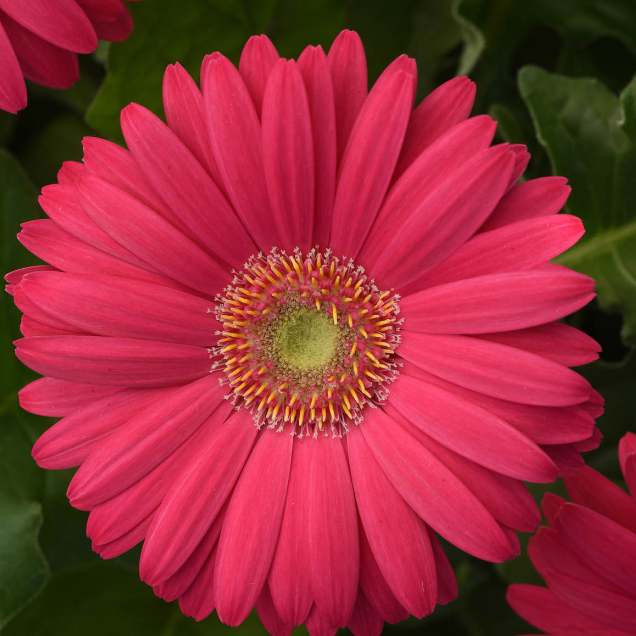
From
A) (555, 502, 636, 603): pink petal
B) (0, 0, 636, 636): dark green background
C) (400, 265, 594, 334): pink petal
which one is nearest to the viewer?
(400, 265, 594, 334): pink petal

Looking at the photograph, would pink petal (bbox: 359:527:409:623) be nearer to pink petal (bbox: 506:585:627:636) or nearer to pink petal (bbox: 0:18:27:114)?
pink petal (bbox: 506:585:627:636)

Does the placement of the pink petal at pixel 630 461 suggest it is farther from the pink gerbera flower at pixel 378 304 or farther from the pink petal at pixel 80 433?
the pink petal at pixel 80 433

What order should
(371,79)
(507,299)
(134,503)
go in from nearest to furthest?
(507,299) → (134,503) → (371,79)

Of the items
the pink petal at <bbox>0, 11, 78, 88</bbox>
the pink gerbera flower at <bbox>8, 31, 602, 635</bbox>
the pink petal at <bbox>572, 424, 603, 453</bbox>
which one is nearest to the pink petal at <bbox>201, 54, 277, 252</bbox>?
the pink gerbera flower at <bbox>8, 31, 602, 635</bbox>

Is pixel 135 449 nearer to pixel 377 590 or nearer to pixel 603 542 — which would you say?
pixel 377 590

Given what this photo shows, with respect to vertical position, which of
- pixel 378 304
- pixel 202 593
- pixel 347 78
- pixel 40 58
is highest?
pixel 40 58

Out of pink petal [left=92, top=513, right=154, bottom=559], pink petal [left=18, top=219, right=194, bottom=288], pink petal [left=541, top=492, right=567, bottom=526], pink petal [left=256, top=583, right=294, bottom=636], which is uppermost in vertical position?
pink petal [left=18, top=219, right=194, bottom=288]

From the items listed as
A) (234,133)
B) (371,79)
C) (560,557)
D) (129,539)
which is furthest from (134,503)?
(371,79)
